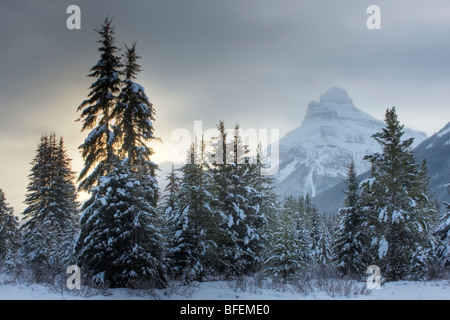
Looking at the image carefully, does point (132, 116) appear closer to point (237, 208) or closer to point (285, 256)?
point (237, 208)

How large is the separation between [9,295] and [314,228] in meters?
45.1

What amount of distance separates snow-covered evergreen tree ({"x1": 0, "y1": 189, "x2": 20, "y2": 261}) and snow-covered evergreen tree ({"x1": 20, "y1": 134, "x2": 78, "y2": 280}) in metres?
5.71

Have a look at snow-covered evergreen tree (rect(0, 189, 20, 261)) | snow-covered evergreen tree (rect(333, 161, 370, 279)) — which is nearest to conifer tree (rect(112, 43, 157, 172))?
snow-covered evergreen tree (rect(333, 161, 370, 279))

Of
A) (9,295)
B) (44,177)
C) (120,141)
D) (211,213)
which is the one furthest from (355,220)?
(44,177)

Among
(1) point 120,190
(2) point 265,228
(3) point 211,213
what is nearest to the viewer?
(1) point 120,190

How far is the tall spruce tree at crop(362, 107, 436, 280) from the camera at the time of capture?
20719 millimetres

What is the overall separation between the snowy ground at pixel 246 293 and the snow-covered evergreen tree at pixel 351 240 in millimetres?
11284

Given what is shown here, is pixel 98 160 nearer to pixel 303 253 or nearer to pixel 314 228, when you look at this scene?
pixel 303 253

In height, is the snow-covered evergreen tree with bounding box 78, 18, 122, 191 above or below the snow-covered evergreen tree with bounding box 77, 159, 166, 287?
above

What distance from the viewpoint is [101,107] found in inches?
740

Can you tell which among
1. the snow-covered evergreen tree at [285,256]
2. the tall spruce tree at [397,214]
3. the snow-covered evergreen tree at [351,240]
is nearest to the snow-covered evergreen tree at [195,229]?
the snow-covered evergreen tree at [285,256]

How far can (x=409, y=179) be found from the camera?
21.7 m

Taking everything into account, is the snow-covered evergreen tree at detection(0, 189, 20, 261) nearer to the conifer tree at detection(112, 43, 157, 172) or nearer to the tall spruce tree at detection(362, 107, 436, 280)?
the conifer tree at detection(112, 43, 157, 172)

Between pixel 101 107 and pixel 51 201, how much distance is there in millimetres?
15479
